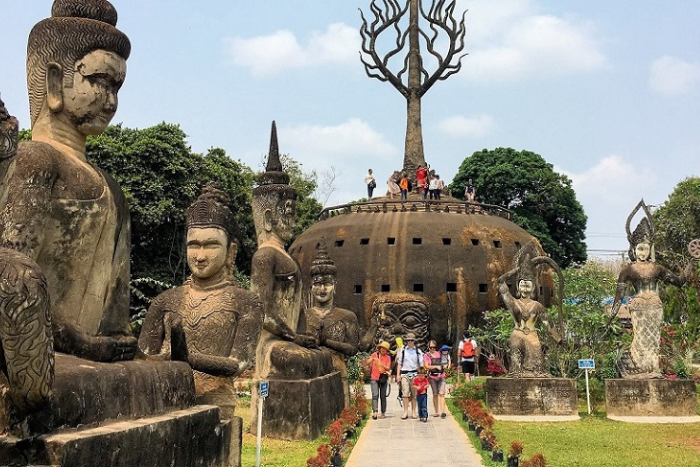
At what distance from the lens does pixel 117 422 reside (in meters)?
4.01

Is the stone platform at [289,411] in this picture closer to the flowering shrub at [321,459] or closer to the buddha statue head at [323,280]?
the flowering shrub at [321,459]

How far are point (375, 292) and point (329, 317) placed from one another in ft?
53.0

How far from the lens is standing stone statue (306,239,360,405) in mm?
13984

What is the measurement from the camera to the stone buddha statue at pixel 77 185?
4188 mm

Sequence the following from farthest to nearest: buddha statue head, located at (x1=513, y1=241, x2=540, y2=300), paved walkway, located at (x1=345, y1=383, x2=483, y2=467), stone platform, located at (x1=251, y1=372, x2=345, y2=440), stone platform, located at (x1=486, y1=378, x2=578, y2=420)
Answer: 1. buddha statue head, located at (x1=513, y1=241, x2=540, y2=300)
2. stone platform, located at (x1=486, y1=378, x2=578, y2=420)
3. stone platform, located at (x1=251, y1=372, x2=345, y2=440)
4. paved walkway, located at (x1=345, y1=383, x2=483, y2=467)

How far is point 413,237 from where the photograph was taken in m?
30.8

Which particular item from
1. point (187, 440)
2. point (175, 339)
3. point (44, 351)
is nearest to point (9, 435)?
point (44, 351)

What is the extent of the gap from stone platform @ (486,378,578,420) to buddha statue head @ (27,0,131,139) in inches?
453

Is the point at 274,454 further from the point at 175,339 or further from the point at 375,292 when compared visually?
the point at 375,292

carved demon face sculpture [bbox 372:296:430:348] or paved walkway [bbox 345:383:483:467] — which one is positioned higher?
carved demon face sculpture [bbox 372:296:430:348]

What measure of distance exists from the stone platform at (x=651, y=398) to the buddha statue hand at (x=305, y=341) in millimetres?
6040

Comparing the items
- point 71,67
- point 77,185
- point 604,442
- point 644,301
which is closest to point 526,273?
point 644,301

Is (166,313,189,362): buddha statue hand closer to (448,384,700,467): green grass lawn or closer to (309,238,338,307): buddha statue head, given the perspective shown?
(448,384,700,467): green grass lawn

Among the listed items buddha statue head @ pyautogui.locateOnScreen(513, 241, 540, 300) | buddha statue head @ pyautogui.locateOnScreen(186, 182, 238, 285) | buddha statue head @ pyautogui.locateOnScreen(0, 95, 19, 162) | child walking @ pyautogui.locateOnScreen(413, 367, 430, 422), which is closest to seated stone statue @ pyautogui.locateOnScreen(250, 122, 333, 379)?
child walking @ pyautogui.locateOnScreen(413, 367, 430, 422)
